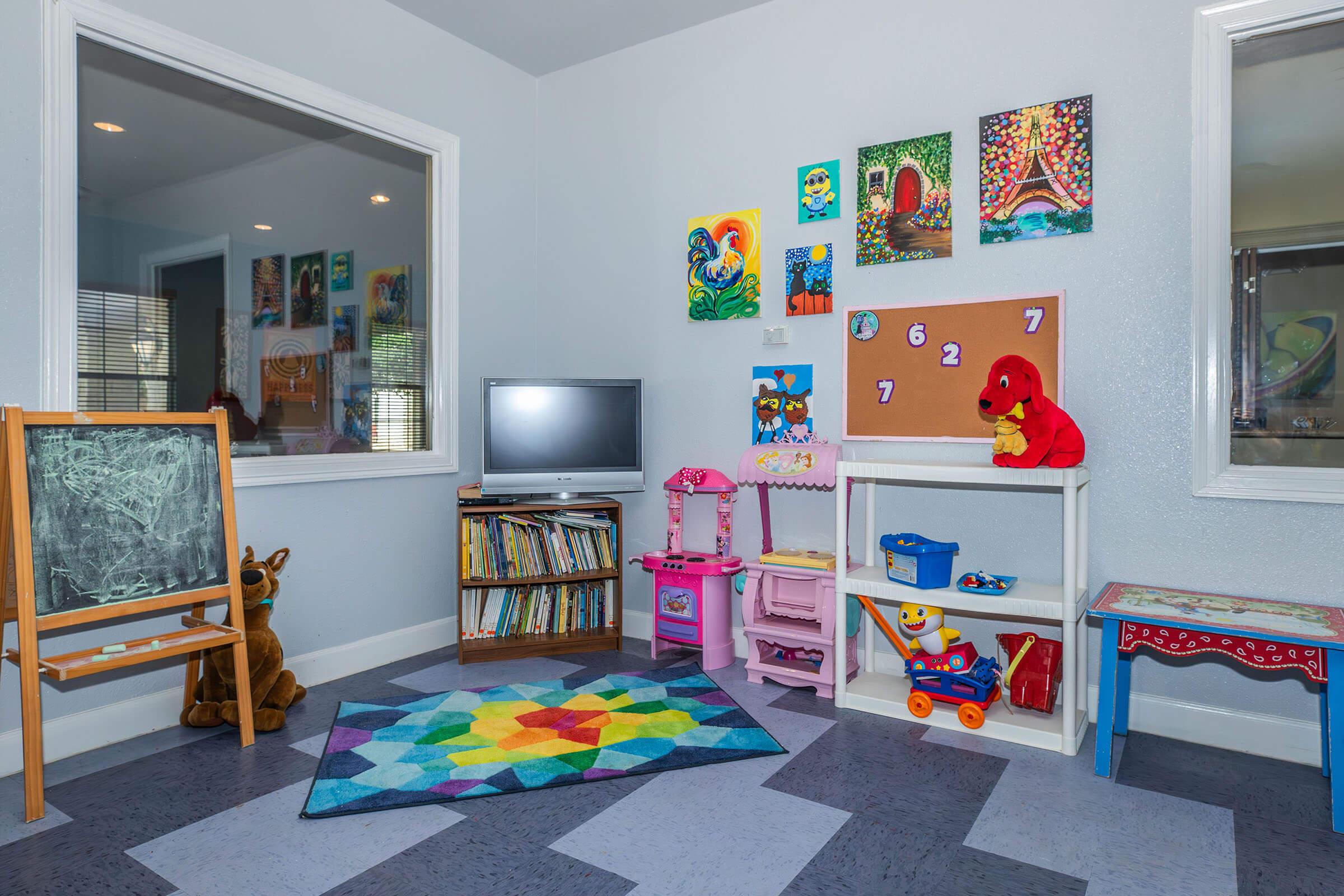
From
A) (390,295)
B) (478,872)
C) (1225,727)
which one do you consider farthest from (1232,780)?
(390,295)

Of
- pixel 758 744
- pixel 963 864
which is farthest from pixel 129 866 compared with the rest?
pixel 963 864

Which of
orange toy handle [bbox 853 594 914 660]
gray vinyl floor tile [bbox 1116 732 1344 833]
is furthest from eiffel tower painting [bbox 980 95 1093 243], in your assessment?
gray vinyl floor tile [bbox 1116 732 1344 833]

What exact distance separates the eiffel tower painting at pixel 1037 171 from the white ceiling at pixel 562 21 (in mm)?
1203

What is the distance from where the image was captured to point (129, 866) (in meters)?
1.72

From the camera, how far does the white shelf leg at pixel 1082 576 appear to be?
8.27 feet

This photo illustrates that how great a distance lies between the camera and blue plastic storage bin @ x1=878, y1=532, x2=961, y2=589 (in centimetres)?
251

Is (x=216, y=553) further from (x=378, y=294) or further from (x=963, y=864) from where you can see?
(x=963, y=864)

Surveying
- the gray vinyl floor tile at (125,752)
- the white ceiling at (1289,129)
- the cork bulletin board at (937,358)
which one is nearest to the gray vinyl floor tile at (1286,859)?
the cork bulletin board at (937,358)

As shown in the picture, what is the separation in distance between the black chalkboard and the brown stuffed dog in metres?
0.15

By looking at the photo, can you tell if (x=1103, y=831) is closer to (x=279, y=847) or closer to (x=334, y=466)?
(x=279, y=847)

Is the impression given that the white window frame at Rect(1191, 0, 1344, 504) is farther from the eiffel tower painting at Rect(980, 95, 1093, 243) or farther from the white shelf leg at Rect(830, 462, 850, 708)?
the white shelf leg at Rect(830, 462, 850, 708)

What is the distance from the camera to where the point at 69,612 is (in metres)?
2.05

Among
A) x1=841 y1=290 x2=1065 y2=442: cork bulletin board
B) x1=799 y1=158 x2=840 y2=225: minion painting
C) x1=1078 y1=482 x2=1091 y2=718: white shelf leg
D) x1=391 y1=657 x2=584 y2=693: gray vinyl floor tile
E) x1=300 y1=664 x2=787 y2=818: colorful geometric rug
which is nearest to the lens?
x1=300 y1=664 x2=787 y2=818: colorful geometric rug

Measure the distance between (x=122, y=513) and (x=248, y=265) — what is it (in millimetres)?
1036
